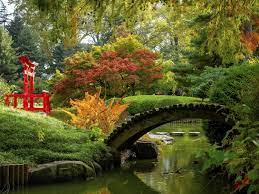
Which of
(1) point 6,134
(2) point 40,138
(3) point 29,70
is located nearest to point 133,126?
(2) point 40,138

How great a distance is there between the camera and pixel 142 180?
8.94 m

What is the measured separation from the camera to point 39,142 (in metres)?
9.19

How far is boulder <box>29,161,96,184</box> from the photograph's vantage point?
318 inches

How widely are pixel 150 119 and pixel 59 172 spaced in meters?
2.49

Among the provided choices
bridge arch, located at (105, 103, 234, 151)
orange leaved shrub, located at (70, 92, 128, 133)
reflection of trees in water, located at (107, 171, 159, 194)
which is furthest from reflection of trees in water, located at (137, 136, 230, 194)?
orange leaved shrub, located at (70, 92, 128, 133)

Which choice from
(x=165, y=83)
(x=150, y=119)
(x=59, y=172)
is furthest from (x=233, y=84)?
(x=165, y=83)

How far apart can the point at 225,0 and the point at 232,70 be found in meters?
3.24

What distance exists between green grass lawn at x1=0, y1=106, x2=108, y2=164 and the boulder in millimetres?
304

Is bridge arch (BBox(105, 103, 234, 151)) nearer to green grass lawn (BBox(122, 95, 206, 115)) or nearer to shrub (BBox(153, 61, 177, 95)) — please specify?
green grass lawn (BBox(122, 95, 206, 115))

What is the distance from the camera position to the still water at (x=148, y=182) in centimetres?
786

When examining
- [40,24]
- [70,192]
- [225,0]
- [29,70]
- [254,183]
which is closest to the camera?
[254,183]

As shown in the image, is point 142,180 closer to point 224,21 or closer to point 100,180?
point 100,180

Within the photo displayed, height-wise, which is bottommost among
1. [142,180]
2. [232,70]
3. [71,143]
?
[142,180]

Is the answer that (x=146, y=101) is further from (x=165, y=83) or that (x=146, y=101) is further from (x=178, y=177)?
(x=178, y=177)
